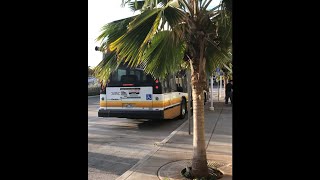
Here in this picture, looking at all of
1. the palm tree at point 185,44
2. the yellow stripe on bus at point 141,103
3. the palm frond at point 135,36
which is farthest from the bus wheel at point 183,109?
the palm frond at point 135,36

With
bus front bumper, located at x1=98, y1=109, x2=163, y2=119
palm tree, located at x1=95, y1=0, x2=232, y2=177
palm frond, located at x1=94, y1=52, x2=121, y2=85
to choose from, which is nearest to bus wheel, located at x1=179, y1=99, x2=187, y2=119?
bus front bumper, located at x1=98, y1=109, x2=163, y2=119

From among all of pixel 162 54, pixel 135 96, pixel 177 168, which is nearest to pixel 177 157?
pixel 177 168

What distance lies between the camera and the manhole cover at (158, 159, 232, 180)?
18.3 feet

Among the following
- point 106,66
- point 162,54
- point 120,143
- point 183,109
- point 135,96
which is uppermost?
point 162,54

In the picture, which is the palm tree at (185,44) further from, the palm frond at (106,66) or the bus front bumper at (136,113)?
the bus front bumper at (136,113)

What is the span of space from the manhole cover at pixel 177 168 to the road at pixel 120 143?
86cm

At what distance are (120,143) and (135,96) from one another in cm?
320

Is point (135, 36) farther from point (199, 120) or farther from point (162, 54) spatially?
point (199, 120)

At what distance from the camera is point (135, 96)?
1203 cm

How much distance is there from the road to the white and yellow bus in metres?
0.54
